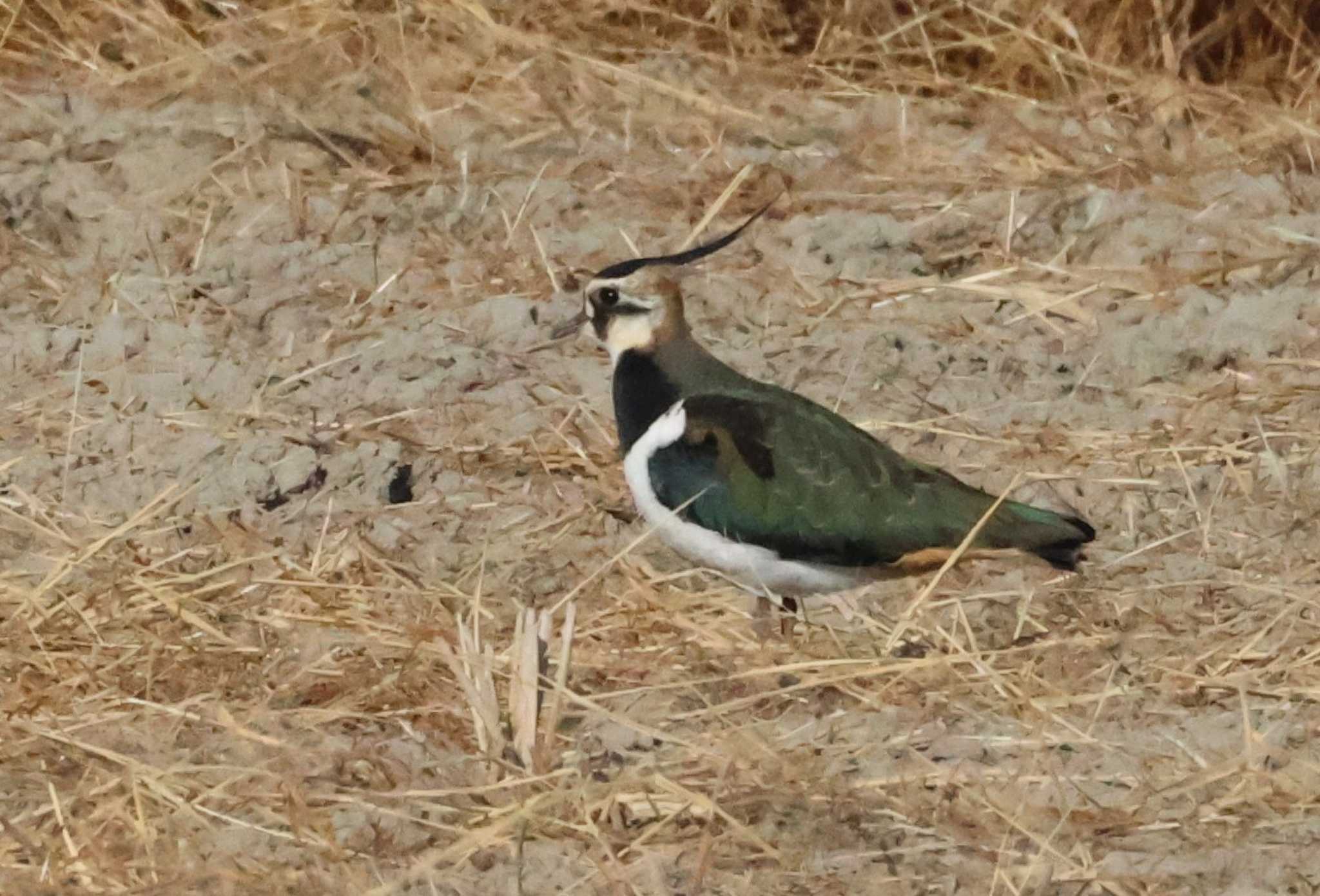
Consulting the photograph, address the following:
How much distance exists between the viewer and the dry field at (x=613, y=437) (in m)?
3.22

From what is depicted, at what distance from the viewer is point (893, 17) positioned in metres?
7.17

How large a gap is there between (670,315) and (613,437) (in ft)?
1.92

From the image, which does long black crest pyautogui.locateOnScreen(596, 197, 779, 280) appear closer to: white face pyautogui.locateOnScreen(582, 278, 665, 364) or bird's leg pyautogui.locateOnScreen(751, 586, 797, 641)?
white face pyautogui.locateOnScreen(582, 278, 665, 364)

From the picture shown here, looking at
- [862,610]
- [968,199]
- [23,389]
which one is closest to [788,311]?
[968,199]

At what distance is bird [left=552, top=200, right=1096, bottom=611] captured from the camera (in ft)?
12.9

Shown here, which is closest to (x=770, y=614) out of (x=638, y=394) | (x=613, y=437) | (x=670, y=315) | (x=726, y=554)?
(x=726, y=554)

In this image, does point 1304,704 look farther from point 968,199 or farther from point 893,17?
point 893,17

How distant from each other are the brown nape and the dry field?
0.41 metres

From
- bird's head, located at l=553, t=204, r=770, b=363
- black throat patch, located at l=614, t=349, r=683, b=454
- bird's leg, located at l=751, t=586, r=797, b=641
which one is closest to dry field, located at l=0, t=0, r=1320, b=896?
bird's leg, located at l=751, t=586, r=797, b=641

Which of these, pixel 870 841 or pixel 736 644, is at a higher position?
pixel 870 841

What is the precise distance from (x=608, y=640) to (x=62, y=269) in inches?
91.2

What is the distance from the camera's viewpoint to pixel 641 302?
4.30 m

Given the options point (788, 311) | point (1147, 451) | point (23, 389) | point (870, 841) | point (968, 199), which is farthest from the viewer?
point (968, 199)

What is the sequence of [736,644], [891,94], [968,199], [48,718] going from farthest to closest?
1. [891,94]
2. [968,199]
3. [736,644]
4. [48,718]
